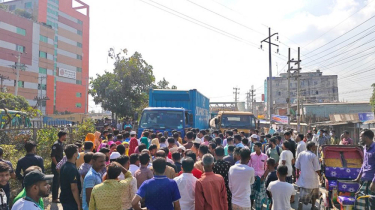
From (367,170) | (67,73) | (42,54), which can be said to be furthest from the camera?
(67,73)

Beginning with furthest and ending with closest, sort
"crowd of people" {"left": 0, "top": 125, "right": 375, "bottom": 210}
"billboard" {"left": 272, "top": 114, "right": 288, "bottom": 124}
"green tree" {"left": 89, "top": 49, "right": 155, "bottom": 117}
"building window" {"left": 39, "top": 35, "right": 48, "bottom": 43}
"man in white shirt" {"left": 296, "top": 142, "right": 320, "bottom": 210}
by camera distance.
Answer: "building window" {"left": 39, "top": 35, "right": 48, "bottom": 43} < "billboard" {"left": 272, "top": 114, "right": 288, "bottom": 124} < "green tree" {"left": 89, "top": 49, "right": 155, "bottom": 117} < "man in white shirt" {"left": 296, "top": 142, "right": 320, "bottom": 210} < "crowd of people" {"left": 0, "top": 125, "right": 375, "bottom": 210}

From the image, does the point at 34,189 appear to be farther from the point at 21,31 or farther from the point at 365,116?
the point at 21,31

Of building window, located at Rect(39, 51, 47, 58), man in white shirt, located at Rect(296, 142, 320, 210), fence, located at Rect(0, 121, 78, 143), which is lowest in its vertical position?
man in white shirt, located at Rect(296, 142, 320, 210)

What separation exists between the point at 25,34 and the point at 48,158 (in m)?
50.0

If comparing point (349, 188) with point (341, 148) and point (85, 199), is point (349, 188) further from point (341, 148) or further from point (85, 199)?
point (85, 199)

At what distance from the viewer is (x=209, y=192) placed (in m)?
Answer: 4.20

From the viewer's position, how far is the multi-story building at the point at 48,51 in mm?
50750

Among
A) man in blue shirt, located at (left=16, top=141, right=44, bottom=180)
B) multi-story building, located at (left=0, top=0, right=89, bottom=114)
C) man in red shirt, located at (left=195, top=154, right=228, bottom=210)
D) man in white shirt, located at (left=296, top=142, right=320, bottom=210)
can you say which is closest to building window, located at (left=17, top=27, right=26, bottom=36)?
multi-story building, located at (left=0, top=0, right=89, bottom=114)

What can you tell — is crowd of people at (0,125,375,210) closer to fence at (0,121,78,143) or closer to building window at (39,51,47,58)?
fence at (0,121,78,143)

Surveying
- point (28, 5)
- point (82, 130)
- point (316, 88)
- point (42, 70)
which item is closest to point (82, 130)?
point (82, 130)

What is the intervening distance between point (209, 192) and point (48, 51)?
6106 centimetres

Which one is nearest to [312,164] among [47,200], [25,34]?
[47,200]

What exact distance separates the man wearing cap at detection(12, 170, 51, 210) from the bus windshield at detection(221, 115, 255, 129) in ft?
45.3

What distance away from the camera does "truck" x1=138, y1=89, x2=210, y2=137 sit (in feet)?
42.9
